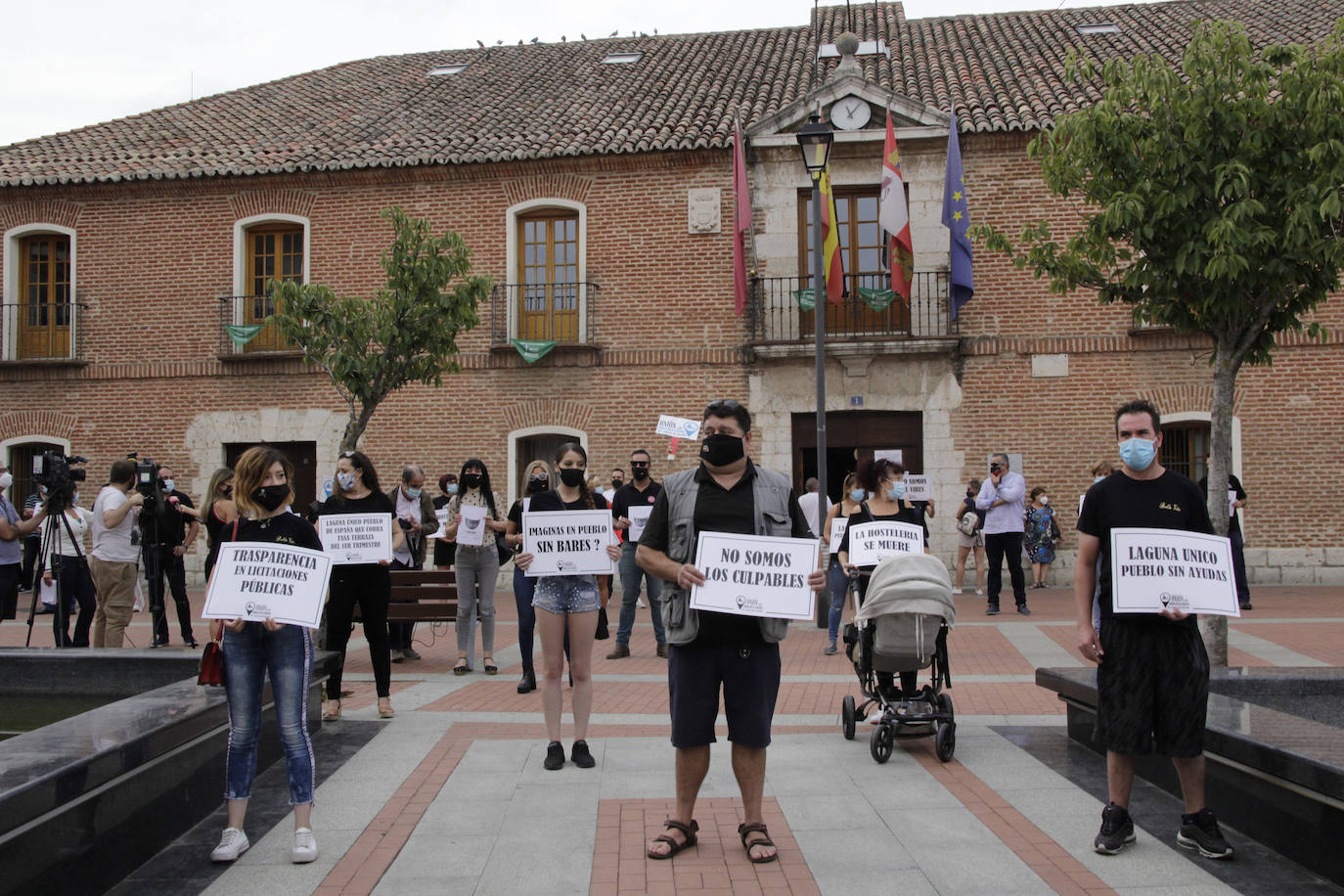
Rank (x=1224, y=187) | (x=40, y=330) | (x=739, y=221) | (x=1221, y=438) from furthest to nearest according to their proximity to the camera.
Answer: (x=40, y=330)
(x=739, y=221)
(x=1221, y=438)
(x=1224, y=187)

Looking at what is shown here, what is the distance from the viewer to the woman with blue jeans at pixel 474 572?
9.20 meters

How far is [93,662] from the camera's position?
22.1ft

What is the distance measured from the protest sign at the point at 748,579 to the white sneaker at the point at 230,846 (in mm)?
2137

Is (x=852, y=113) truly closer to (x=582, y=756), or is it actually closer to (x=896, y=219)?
(x=896, y=219)

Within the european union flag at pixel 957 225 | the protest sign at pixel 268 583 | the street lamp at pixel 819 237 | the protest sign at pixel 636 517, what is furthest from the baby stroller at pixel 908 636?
the european union flag at pixel 957 225

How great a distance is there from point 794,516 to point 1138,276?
15.5ft

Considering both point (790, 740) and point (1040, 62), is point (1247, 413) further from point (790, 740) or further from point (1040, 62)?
point (790, 740)

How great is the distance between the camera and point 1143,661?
441 cm

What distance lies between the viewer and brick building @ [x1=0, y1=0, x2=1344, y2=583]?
16969 mm

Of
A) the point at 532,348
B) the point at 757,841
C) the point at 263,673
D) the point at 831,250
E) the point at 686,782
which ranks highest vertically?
the point at 831,250

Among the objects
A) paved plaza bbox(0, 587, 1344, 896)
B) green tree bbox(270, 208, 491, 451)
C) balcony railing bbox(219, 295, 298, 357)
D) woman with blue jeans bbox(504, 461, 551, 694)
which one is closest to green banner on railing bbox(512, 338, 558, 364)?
green tree bbox(270, 208, 491, 451)

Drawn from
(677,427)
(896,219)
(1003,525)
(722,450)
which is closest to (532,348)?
(677,427)

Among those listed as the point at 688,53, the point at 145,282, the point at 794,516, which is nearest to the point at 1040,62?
the point at 688,53

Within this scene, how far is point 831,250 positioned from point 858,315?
5.48 ft
